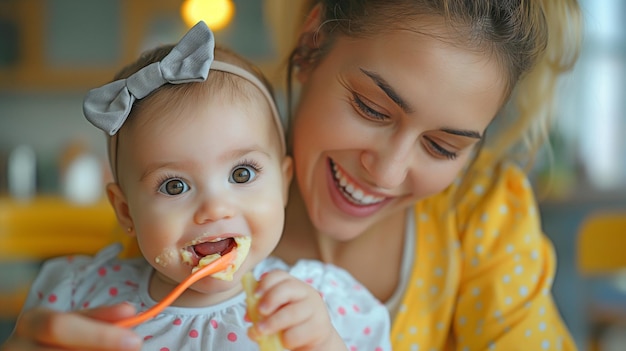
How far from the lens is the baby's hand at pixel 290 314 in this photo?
718mm

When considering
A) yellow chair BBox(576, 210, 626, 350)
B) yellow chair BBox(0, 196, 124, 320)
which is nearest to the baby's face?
yellow chair BBox(576, 210, 626, 350)

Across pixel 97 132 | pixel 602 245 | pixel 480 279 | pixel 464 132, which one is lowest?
pixel 97 132

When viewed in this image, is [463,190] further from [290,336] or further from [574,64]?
[290,336]

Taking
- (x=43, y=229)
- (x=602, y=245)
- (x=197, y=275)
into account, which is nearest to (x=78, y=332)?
(x=197, y=275)

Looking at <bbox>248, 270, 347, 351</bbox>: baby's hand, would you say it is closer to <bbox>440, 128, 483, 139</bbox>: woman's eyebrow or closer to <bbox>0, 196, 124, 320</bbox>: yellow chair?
<bbox>440, 128, 483, 139</bbox>: woman's eyebrow

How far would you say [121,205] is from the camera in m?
0.91

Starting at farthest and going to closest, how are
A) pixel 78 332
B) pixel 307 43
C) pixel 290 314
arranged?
1. pixel 307 43
2. pixel 290 314
3. pixel 78 332

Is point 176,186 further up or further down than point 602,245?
further up

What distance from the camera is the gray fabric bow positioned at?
0.82 metres

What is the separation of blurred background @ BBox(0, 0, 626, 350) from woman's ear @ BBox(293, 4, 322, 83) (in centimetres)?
208

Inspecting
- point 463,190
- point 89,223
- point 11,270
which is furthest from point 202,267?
point 11,270

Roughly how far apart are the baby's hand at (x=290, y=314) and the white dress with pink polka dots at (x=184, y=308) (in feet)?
0.32

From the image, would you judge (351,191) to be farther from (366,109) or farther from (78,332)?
(78,332)

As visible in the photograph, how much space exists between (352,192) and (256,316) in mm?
345
